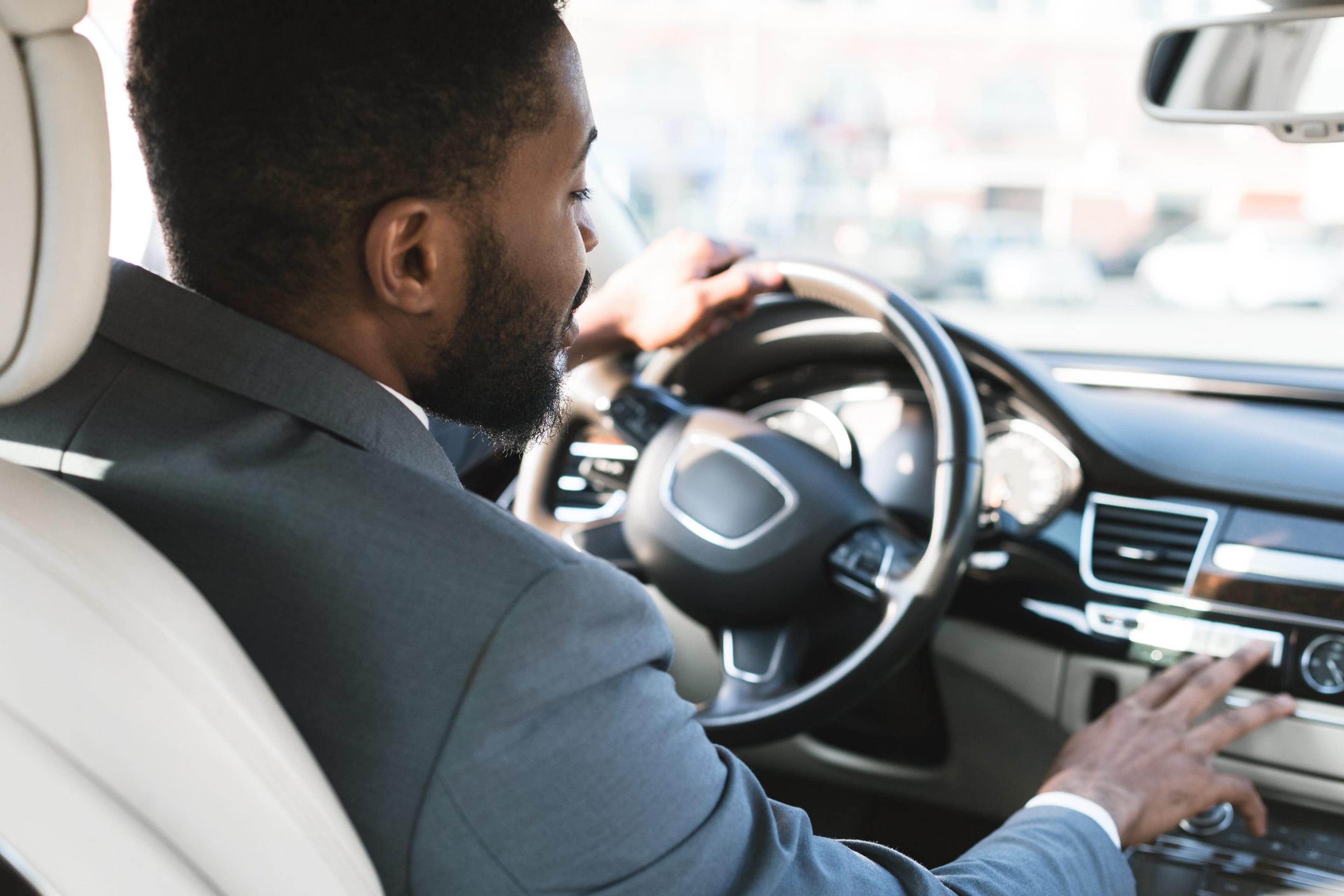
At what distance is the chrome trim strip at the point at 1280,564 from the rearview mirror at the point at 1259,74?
621 millimetres

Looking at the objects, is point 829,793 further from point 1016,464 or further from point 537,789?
point 537,789

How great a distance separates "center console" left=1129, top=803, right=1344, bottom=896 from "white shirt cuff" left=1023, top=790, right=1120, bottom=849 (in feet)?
1.53

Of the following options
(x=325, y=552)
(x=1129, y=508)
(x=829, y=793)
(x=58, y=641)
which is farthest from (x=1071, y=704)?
(x=58, y=641)

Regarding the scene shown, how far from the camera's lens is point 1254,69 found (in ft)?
5.31

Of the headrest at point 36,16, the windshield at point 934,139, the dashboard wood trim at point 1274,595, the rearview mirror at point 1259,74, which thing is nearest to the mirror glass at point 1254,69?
the rearview mirror at point 1259,74

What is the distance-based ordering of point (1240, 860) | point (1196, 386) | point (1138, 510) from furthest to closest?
point (1196, 386)
point (1138, 510)
point (1240, 860)

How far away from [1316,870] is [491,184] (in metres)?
1.48

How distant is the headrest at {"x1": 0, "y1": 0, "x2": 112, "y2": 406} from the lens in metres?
0.81

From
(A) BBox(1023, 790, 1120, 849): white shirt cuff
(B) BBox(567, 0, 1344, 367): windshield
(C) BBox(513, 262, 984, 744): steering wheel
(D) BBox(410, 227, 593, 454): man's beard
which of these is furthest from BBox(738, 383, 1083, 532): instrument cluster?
(B) BBox(567, 0, 1344, 367): windshield

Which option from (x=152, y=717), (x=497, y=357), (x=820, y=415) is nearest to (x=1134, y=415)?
(x=820, y=415)

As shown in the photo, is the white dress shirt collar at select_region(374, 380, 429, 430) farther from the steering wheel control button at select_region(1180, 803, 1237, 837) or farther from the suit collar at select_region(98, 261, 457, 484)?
the steering wheel control button at select_region(1180, 803, 1237, 837)

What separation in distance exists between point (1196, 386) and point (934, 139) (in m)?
32.8

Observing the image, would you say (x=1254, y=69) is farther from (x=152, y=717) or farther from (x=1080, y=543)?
(x=152, y=717)

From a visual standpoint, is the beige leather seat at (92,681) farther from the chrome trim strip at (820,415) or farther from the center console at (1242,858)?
the chrome trim strip at (820,415)
